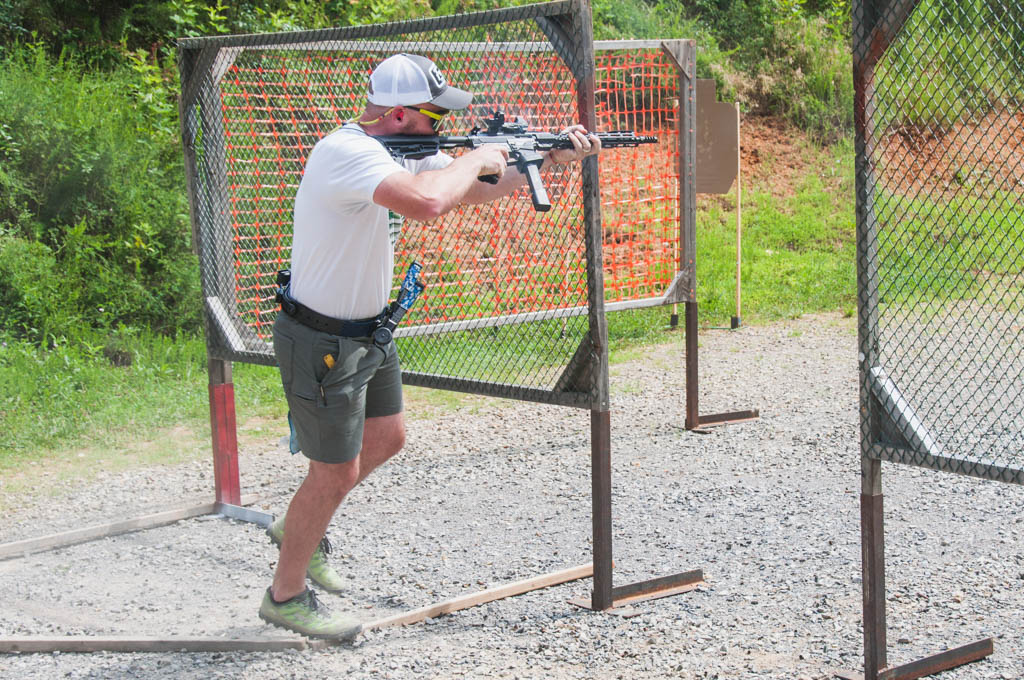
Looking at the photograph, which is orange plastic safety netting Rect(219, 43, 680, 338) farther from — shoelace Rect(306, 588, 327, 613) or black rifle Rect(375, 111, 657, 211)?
shoelace Rect(306, 588, 327, 613)

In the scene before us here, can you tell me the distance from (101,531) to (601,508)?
2642mm

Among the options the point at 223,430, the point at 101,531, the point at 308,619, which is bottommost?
the point at 101,531

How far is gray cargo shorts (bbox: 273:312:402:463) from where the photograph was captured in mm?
3744

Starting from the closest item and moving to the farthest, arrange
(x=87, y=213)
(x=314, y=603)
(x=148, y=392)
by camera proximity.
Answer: (x=314, y=603) < (x=148, y=392) < (x=87, y=213)

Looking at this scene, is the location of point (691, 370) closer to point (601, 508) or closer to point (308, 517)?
point (601, 508)

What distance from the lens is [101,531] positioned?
5.27 m

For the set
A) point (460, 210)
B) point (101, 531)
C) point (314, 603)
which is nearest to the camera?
point (314, 603)

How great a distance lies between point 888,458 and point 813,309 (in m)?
8.33

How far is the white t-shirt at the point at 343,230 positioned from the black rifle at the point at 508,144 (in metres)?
0.19

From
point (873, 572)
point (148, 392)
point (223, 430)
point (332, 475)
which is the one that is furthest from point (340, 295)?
point (148, 392)

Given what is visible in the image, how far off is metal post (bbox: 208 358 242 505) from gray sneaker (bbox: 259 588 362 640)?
184 cm

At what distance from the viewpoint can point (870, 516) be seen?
10.8 ft

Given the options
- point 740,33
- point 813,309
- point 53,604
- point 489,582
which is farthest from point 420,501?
point 740,33

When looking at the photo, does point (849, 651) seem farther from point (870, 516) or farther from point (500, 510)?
Result: point (500, 510)
